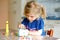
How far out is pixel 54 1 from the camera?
2.93 m

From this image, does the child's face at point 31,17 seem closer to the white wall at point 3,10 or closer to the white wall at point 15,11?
the white wall at point 15,11

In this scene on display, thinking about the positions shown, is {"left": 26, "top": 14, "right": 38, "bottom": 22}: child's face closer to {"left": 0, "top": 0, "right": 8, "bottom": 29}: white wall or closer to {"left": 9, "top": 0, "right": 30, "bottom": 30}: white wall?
{"left": 9, "top": 0, "right": 30, "bottom": 30}: white wall

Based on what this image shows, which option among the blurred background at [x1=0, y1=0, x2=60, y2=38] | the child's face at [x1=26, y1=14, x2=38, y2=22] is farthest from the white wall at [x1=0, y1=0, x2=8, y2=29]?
the child's face at [x1=26, y1=14, x2=38, y2=22]

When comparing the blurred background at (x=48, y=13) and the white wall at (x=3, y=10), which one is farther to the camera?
the white wall at (x=3, y=10)

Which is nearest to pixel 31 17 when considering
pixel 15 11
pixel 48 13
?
pixel 48 13

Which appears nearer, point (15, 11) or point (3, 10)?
point (15, 11)

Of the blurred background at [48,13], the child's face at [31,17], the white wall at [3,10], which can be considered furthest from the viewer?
the white wall at [3,10]

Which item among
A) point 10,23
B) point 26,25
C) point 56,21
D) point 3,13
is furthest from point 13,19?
point 26,25

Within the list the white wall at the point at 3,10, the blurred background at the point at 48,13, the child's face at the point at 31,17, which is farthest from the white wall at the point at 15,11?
the child's face at the point at 31,17

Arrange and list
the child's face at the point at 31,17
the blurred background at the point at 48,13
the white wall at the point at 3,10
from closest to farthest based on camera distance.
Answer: the child's face at the point at 31,17
the blurred background at the point at 48,13
the white wall at the point at 3,10

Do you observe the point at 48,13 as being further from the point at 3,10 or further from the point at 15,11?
the point at 3,10

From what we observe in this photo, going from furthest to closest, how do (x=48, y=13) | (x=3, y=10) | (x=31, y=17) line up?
(x=3, y=10)
(x=48, y=13)
(x=31, y=17)

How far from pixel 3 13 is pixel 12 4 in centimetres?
41

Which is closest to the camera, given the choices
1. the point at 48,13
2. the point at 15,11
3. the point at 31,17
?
the point at 31,17
